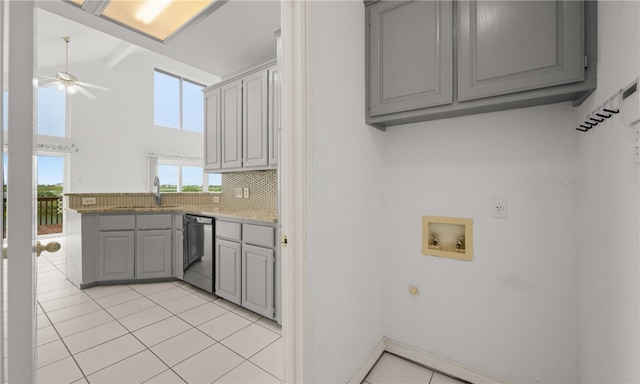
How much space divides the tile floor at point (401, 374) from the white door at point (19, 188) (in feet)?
5.37

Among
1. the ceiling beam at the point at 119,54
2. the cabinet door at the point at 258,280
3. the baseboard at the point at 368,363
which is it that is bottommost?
the baseboard at the point at 368,363

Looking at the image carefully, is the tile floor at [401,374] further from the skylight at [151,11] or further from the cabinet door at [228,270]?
the skylight at [151,11]

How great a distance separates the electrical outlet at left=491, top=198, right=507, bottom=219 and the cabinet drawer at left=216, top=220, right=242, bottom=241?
1.99 meters

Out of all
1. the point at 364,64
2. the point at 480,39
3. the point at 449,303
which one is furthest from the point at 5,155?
the point at 449,303

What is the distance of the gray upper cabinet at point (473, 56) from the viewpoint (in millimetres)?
1191

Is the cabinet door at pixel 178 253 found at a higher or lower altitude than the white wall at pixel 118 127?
lower

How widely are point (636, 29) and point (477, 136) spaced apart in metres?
0.81

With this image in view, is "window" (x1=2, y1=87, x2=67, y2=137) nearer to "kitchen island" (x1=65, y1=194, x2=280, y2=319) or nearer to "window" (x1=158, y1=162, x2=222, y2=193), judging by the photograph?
"window" (x1=158, y1=162, x2=222, y2=193)

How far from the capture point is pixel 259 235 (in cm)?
237

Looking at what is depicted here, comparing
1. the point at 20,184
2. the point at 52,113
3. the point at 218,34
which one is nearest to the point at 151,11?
the point at 218,34

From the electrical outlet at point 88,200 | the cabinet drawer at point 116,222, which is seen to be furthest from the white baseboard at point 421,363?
the electrical outlet at point 88,200

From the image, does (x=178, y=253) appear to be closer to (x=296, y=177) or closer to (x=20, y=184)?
(x=296, y=177)

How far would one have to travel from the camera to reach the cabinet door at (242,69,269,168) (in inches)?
110

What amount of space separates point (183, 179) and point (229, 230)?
6430mm
